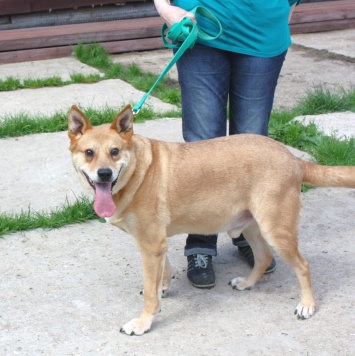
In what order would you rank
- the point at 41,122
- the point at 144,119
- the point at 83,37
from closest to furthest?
the point at 41,122
the point at 144,119
the point at 83,37

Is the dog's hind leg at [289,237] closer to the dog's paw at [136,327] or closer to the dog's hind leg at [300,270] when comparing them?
the dog's hind leg at [300,270]

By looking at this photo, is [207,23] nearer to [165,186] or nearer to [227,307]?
[165,186]

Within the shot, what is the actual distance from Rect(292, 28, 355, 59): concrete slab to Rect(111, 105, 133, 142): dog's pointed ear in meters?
6.41

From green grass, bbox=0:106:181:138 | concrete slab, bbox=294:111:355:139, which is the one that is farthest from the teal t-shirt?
green grass, bbox=0:106:181:138

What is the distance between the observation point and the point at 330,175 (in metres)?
4.04

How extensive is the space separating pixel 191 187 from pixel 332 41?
7112mm

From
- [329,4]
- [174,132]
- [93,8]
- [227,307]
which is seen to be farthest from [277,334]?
[329,4]

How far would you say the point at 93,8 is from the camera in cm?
1057

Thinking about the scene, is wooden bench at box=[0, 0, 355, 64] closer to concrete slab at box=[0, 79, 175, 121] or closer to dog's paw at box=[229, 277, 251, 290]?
concrete slab at box=[0, 79, 175, 121]

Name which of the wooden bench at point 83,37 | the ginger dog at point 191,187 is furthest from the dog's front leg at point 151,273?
the wooden bench at point 83,37

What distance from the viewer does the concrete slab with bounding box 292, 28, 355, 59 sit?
32.4 ft

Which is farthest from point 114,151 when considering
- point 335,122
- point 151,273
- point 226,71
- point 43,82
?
point 43,82

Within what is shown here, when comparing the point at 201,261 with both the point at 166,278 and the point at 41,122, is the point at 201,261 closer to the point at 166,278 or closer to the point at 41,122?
the point at 166,278

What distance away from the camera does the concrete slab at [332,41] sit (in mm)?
9875
